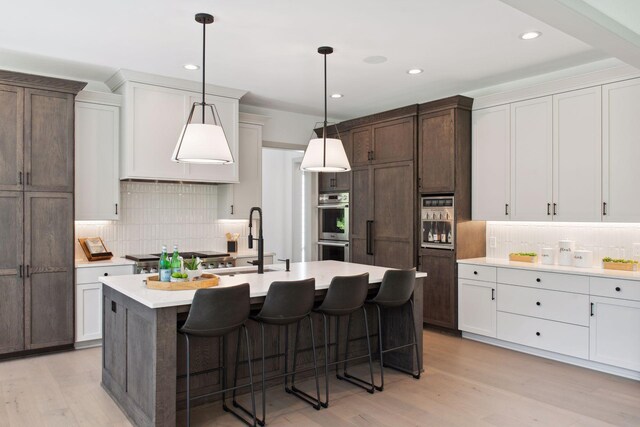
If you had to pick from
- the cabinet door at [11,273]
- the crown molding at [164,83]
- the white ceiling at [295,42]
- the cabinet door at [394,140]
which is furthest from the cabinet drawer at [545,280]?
the cabinet door at [11,273]

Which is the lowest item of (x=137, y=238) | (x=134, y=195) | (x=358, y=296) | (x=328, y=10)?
(x=358, y=296)

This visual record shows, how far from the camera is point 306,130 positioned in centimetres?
693

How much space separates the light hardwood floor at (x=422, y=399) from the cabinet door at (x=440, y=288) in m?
0.91

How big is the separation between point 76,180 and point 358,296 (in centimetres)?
321

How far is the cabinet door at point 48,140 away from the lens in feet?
14.6

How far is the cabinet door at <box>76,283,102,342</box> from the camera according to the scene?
4691 millimetres

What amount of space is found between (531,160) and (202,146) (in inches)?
131

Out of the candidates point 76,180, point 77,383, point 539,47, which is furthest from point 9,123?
point 539,47

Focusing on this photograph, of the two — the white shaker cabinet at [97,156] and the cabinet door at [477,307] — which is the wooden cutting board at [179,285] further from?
the cabinet door at [477,307]

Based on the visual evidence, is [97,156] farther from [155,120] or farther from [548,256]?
[548,256]

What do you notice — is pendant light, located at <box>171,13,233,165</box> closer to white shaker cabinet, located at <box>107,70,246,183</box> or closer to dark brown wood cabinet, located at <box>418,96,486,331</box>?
white shaker cabinet, located at <box>107,70,246,183</box>

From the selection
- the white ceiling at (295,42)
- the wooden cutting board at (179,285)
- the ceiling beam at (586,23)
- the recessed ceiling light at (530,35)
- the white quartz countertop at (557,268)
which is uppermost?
the white ceiling at (295,42)

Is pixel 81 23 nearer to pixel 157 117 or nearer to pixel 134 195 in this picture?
pixel 157 117

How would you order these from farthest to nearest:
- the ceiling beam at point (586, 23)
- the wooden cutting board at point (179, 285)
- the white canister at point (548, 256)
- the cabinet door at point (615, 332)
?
the white canister at point (548, 256)
the cabinet door at point (615, 332)
the wooden cutting board at point (179, 285)
the ceiling beam at point (586, 23)
